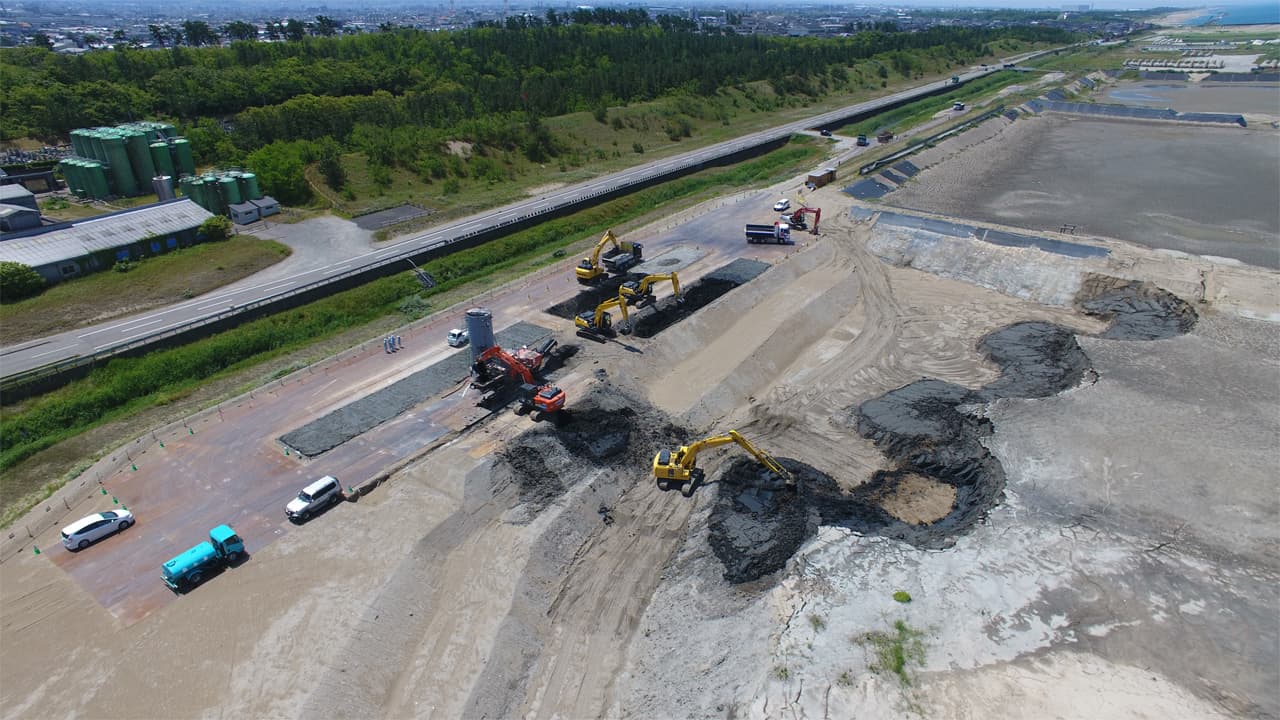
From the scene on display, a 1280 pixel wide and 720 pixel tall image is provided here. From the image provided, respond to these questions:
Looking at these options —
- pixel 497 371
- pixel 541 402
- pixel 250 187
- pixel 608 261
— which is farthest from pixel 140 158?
pixel 541 402

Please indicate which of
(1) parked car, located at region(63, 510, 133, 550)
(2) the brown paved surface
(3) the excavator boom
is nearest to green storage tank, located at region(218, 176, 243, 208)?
(2) the brown paved surface

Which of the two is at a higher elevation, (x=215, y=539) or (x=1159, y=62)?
(x=1159, y=62)

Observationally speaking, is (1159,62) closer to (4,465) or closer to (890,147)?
(890,147)

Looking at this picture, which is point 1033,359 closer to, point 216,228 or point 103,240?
point 216,228

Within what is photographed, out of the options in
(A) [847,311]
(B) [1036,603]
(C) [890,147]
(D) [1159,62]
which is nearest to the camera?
(B) [1036,603]

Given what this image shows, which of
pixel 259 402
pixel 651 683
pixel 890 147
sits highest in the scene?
pixel 890 147

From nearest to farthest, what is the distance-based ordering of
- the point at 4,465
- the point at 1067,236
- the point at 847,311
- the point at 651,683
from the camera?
the point at 651,683
the point at 4,465
the point at 847,311
the point at 1067,236

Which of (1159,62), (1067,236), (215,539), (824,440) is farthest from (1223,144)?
(215,539)
